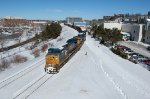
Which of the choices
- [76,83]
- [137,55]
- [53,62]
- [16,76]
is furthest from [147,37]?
[16,76]

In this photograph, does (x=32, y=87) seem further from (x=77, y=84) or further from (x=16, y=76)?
(x=16, y=76)

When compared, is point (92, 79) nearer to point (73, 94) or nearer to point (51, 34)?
point (73, 94)

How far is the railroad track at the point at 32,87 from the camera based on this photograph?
18906mm

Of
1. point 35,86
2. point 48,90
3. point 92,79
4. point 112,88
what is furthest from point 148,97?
point 35,86

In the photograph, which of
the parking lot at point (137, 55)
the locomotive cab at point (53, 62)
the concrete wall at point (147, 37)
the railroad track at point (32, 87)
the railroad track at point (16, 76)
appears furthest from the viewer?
the concrete wall at point (147, 37)

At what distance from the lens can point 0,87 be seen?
21.1 m

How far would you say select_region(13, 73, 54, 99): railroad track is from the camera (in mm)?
18906

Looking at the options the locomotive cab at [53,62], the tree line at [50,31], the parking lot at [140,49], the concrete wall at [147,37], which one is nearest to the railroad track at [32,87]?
the locomotive cab at [53,62]

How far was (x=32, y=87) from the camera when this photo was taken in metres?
21.3

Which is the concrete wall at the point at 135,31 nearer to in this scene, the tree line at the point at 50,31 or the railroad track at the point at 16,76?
the tree line at the point at 50,31

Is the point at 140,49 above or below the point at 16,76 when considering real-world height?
below

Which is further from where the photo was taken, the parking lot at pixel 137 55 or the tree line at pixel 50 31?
the tree line at pixel 50 31

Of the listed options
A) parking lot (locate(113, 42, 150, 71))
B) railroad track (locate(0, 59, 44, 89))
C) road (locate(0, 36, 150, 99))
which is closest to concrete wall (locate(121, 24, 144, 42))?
parking lot (locate(113, 42, 150, 71))

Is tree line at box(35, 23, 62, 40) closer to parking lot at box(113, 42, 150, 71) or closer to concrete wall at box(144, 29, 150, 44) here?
parking lot at box(113, 42, 150, 71)
